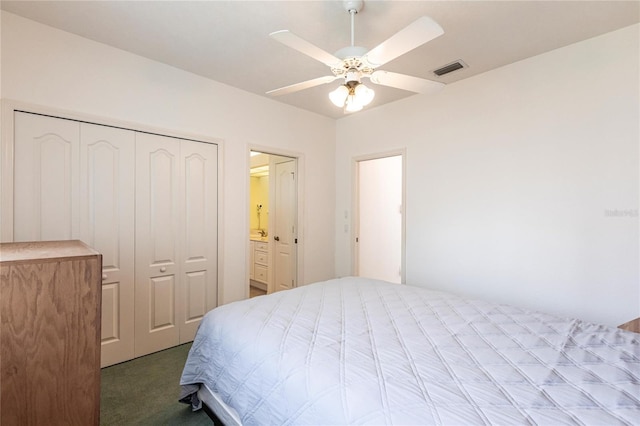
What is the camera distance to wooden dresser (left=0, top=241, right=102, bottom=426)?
991 mm

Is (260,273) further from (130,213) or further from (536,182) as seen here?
→ (536,182)

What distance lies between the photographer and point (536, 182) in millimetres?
2578

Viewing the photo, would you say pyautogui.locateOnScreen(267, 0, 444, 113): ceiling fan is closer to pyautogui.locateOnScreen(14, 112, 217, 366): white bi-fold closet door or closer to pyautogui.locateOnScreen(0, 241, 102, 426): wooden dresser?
pyautogui.locateOnScreen(0, 241, 102, 426): wooden dresser

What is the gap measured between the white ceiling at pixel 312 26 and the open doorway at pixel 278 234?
1408mm

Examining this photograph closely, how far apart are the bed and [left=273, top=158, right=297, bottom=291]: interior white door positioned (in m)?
2.23

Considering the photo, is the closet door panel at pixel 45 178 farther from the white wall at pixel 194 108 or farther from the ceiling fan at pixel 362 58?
the ceiling fan at pixel 362 58

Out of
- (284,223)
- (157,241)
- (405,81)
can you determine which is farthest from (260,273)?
(405,81)

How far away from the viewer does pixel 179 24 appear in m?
2.18

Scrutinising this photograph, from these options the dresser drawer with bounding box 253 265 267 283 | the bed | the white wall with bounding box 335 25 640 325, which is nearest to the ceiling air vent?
the white wall with bounding box 335 25 640 325

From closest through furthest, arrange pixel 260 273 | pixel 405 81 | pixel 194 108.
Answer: pixel 405 81
pixel 194 108
pixel 260 273

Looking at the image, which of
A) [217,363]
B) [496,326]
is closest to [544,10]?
[496,326]

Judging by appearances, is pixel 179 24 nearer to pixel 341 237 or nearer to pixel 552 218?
pixel 341 237

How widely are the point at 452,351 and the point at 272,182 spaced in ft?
11.8

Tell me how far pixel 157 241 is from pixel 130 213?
1.12ft
